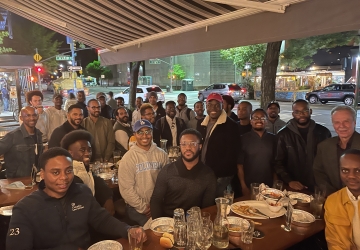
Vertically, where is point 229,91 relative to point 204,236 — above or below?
above

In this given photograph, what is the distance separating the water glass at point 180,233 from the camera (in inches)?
85.7

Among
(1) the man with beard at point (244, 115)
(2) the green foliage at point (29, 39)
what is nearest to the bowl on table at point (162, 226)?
(1) the man with beard at point (244, 115)

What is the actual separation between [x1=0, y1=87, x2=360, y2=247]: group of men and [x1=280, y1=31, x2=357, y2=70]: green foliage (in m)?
17.7

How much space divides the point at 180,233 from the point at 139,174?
1.20m

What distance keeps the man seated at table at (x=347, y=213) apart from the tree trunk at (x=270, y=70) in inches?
159

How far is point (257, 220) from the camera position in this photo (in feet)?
8.66

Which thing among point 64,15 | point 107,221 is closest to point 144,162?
point 107,221

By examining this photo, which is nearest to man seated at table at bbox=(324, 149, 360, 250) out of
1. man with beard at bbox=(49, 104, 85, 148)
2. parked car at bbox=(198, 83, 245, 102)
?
man with beard at bbox=(49, 104, 85, 148)

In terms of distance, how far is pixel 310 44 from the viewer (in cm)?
2103

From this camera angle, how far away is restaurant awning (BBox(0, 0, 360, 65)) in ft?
8.89

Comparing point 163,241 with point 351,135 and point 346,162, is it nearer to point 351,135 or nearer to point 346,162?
point 346,162

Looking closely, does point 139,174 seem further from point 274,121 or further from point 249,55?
point 249,55

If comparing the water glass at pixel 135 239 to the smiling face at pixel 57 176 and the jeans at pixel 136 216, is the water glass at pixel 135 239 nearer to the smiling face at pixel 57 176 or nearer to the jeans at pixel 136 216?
the smiling face at pixel 57 176

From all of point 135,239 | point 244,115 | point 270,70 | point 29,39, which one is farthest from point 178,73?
point 135,239
